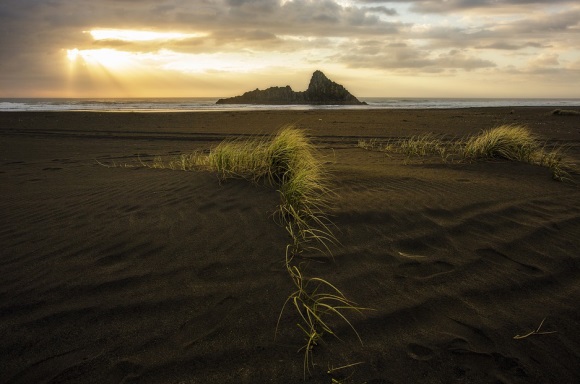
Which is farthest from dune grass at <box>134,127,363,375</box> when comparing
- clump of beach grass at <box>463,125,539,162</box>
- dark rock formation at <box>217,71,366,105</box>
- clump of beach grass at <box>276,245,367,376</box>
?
dark rock formation at <box>217,71,366,105</box>

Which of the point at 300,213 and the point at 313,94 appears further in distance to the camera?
the point at 313,94

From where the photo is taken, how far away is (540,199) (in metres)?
4.30

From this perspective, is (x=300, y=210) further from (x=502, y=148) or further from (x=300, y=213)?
(x=502, y=148)

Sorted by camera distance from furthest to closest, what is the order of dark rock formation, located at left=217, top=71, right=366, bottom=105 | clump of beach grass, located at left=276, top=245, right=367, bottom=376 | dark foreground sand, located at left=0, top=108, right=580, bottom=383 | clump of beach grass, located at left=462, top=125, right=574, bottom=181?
dark rock formation, located at left=217, top=71, right=366, bottom=105 < clump of beach grass, located at left=462, top=125, right=574, bottom=181 < clump of beach grass, located at left=276, top=245, right=367, bottom=376 < dark foreground sand, located at left=0, top=108, right=580, bottom=383

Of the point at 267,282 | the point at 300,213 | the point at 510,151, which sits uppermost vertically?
the point at 510,151

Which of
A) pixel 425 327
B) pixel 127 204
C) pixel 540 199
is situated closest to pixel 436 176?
pixel 540 199

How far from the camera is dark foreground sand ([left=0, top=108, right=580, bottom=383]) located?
1.96 m

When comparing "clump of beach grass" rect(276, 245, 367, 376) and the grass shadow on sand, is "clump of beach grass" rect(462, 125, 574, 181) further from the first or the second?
"clump of beach grass" rect(276, 245, 367, 376)

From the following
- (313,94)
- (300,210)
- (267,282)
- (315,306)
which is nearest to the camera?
(315,306)

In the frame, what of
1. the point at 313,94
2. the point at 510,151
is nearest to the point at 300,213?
the point at 510,151

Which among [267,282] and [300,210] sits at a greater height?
[300,210]

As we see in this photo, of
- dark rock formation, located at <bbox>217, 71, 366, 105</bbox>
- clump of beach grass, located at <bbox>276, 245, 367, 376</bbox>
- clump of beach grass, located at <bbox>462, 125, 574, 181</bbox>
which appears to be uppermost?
dark rock formation, located at <bbox>217, 71, 366, 105</bbox>

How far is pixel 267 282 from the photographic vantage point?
260cm

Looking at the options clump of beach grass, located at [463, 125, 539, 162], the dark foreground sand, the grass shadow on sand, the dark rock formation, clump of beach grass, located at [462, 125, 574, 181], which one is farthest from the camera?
the dark rock formation
